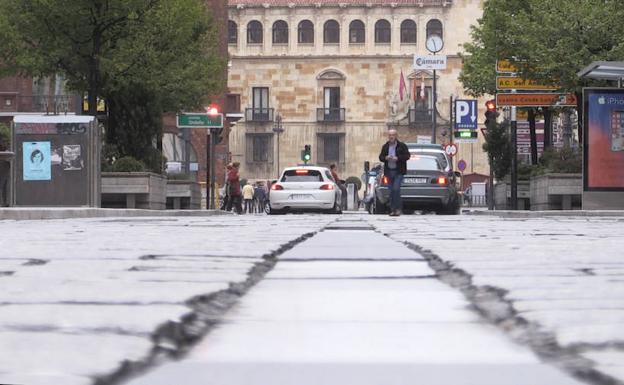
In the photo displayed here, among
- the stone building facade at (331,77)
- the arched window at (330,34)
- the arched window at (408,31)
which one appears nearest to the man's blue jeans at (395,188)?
the stone building facade at (331,77)

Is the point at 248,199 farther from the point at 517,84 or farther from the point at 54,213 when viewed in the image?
the point at 54,213

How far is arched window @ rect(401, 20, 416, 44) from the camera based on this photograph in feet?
317

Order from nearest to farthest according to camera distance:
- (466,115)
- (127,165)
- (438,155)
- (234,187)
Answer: (127,165), (438,155), (234,187), (466,115)

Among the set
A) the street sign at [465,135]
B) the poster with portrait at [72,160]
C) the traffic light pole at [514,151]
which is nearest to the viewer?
the poster with portrait at [72,160]

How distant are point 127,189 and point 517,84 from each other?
31.0ft

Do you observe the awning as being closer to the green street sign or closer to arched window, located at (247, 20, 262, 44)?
the green street sign

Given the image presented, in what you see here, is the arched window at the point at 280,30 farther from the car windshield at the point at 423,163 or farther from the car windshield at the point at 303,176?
the car windshield at the point at 423,163

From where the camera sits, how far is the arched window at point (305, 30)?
9731cm

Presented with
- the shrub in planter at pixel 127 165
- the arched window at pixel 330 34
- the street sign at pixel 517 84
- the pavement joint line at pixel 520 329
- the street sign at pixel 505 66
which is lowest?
the pavement joint line at pixel 520 329

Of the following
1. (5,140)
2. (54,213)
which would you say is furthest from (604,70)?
(5,140)

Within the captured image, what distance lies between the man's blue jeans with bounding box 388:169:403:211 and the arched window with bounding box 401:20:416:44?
73187 millimetres

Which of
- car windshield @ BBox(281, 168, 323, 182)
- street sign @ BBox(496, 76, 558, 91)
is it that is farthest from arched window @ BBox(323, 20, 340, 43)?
street sign @ BBox(496, 76, 558, 91)

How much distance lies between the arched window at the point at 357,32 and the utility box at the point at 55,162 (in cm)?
7091

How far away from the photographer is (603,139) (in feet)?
81.3
